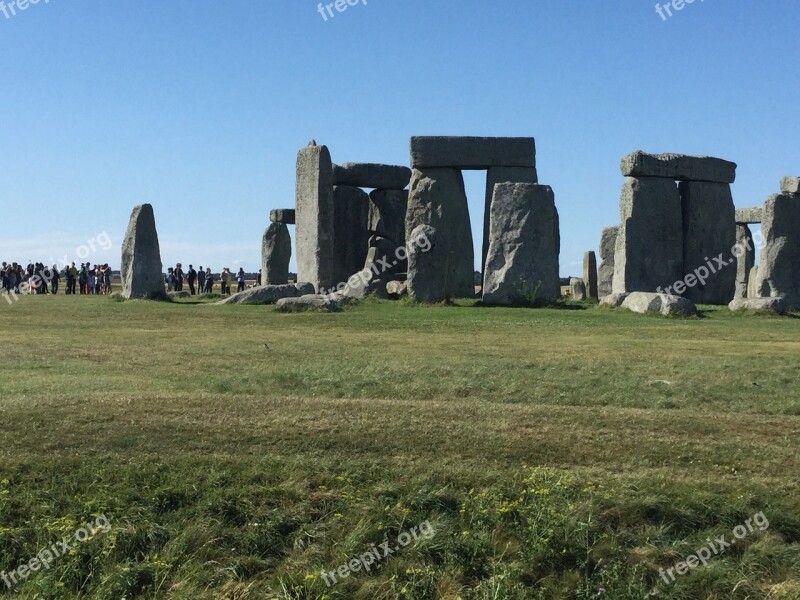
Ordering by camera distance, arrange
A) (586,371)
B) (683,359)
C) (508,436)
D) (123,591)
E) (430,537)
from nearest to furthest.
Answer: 1. (123,591)
2. (430,537)
3. (508,436)
4. (586,371)
5. (683,359)

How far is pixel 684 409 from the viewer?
1158 centimetres

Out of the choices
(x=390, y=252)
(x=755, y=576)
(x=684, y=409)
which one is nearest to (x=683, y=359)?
(x=684, y=409)

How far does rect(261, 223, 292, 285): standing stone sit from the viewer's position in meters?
33.5

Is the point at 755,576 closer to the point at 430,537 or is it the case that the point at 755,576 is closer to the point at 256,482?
the point at 430,537

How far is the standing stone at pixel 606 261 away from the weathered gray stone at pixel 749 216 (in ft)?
11.4

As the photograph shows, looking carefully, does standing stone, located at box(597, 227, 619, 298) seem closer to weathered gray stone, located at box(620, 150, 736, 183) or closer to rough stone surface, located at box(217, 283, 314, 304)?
weathered gray stone, located at box(620, 150, 736, 183)

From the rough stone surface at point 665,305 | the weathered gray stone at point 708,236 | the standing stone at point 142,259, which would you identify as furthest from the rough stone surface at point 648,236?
the standing stone at point 142,259

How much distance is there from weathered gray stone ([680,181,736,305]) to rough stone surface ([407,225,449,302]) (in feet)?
25.6

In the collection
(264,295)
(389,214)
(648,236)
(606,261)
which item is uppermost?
(389,214)

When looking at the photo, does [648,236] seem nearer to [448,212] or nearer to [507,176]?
[507,176]

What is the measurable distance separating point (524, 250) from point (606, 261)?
891 centimetres

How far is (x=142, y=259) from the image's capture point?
86.3 ft

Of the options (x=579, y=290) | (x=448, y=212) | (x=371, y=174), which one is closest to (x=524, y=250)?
(x=448, y=212)

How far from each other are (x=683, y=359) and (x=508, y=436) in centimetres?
482
